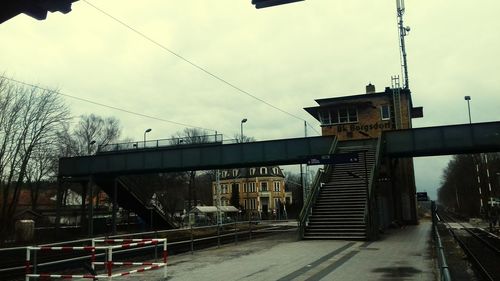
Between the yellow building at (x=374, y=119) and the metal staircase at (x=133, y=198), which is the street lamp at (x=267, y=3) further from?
the yellow building at (x=374, y=119)

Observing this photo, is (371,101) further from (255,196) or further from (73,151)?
(255,196)

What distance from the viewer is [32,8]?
834cm

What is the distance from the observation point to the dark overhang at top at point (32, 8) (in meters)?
7.82

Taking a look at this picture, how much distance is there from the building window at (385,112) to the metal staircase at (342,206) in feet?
42.1

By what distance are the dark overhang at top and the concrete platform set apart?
738cm

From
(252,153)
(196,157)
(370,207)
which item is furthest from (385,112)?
(370,207)

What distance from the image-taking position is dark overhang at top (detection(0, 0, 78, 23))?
7816 millimetres

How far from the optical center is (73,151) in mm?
69812

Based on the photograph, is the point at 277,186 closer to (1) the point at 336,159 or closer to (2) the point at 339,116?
(2) the point at 339,116

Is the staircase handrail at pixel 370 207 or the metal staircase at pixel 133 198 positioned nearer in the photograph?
the staircase handrail at pixel 370 207

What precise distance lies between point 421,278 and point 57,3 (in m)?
10.7

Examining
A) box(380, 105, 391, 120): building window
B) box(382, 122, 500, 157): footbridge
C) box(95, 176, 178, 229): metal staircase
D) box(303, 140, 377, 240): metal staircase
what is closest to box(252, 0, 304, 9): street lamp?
box(303, 140, 377, 240): metal staircase

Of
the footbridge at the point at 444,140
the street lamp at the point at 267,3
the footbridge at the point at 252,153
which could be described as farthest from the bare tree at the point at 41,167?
the street lamp at the point at 267,3

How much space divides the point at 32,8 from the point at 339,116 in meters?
36.2
